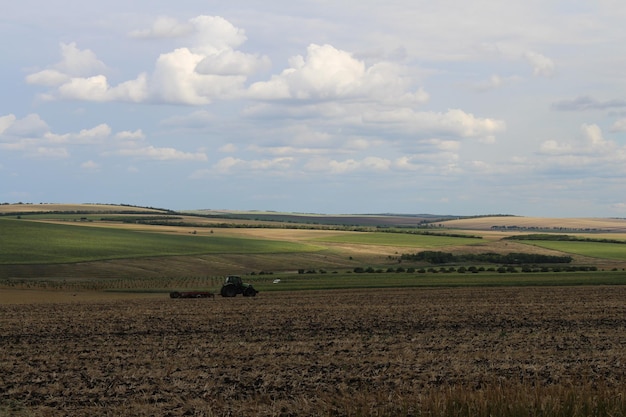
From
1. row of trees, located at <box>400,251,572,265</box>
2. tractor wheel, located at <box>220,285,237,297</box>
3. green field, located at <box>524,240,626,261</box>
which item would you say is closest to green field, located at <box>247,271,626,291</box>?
tractor wheel, located at <box>220,285,237,297</box>

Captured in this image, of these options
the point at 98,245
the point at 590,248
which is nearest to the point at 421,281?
the point at 98,245

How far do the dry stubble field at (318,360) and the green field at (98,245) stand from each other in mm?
49964

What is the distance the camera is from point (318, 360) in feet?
83.3

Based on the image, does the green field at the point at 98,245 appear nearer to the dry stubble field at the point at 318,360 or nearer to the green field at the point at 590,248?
the green field at the point at 590,248

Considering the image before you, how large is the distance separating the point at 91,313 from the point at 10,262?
46.7 m

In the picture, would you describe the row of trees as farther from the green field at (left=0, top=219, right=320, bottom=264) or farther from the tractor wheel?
the tractor wheel

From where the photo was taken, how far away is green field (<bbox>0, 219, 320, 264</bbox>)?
9400 cm

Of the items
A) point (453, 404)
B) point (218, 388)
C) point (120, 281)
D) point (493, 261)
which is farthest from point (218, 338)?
point (493, 261)

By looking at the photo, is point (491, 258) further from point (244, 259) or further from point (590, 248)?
point (244, 259)

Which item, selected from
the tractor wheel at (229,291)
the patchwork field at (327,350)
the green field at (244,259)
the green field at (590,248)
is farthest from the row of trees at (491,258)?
the tractor wheel at (229,291)

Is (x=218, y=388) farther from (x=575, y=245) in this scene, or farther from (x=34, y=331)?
(x=575, y=245)

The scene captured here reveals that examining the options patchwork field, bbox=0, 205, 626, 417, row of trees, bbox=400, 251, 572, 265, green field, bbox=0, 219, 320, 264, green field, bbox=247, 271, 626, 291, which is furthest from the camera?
row of trees, bbox=400, 251, 572, 265

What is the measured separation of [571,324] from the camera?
116 feet

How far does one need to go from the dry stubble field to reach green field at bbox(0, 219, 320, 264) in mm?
49964
